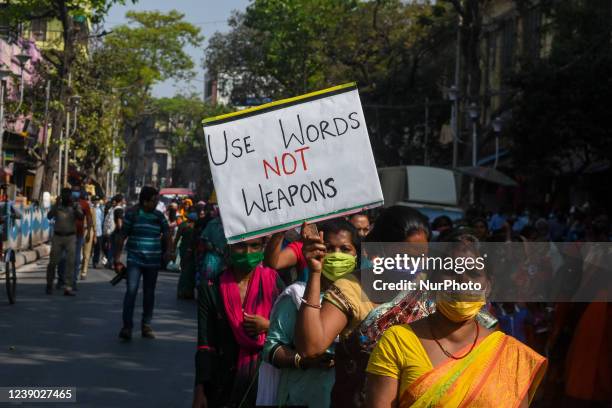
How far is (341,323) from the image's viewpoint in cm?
461

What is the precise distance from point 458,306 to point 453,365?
188mm

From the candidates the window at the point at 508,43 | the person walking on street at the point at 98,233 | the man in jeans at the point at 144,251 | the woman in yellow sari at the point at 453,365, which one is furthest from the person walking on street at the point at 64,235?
the window at the point at 508,43

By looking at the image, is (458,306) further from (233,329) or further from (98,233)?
(98,233)

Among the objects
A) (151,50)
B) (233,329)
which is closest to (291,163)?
(233,329)

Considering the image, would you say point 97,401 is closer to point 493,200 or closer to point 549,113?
point 549,113

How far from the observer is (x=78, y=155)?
198 feet

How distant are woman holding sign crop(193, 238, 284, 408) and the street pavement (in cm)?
321

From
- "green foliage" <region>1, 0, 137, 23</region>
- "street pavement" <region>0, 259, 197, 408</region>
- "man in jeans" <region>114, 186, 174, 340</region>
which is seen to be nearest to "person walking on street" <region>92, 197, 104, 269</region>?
"green foliage" <region>1, 0, 137, 23</region>

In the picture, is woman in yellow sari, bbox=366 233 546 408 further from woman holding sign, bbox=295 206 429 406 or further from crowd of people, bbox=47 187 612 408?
woman holding sign, bbox=295 206 429 406

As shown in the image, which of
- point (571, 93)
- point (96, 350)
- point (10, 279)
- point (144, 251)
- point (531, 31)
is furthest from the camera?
point (531, 31)

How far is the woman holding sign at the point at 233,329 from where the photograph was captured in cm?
572

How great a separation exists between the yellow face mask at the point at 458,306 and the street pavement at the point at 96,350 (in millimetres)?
5314

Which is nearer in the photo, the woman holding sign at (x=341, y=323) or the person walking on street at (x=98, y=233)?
the woman holding sign at (x=341, y=323)

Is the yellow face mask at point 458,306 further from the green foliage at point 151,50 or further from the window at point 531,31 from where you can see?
the green foliage at point 151,50
